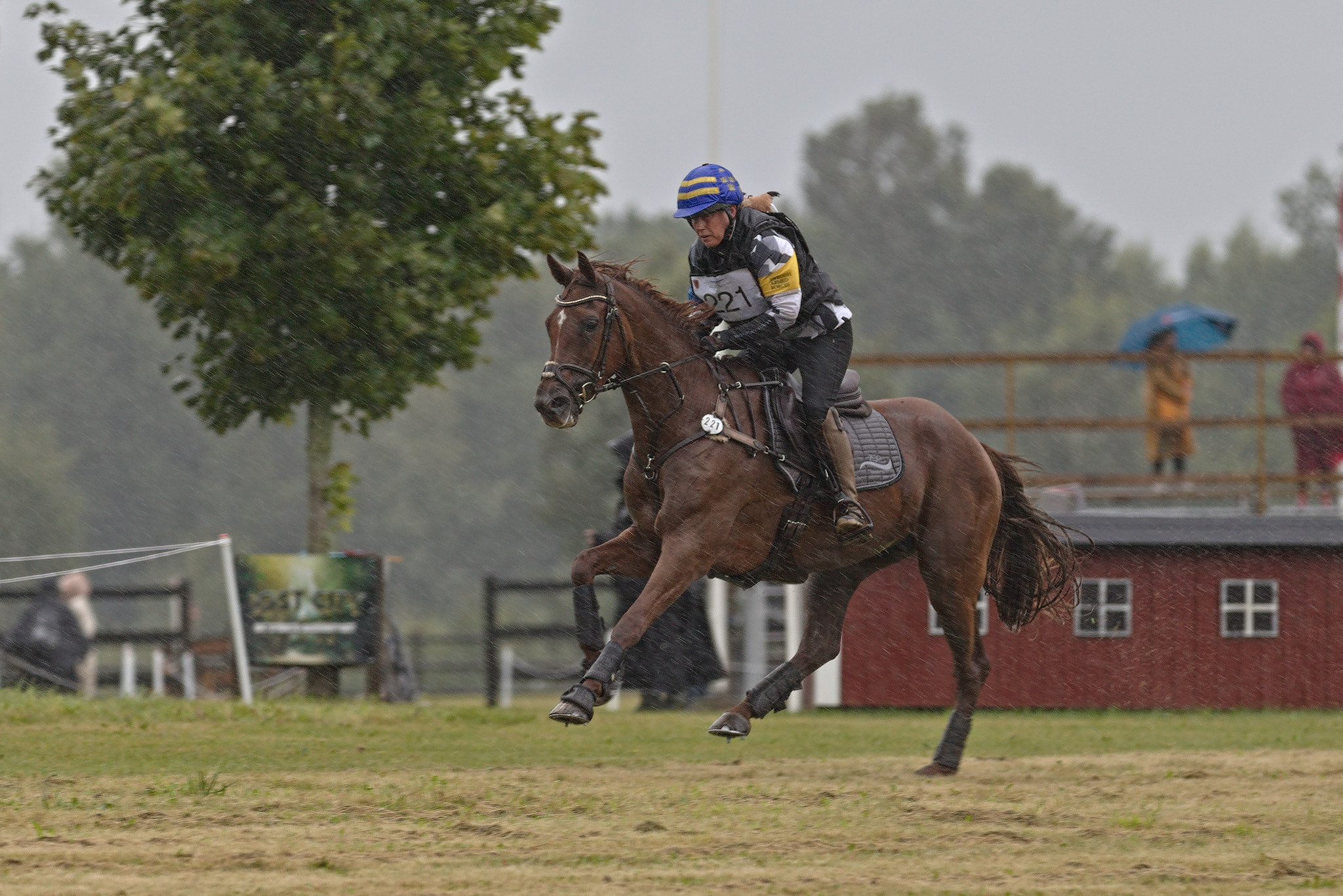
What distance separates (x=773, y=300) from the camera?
967 cm

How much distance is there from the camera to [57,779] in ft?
30.4

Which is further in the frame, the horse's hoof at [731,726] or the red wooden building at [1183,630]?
the red wooden building at [1183,630]

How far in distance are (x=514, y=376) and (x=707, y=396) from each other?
6753 cm

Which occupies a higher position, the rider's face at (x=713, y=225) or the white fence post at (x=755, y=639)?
the rider's face at (x=713, y=225)

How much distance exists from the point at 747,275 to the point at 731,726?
239cm

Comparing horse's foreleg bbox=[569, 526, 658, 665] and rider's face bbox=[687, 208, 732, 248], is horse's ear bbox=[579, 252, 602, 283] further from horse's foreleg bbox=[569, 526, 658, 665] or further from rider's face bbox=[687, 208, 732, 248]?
horse's foreleg bbox=[569, 526, 658, 665]

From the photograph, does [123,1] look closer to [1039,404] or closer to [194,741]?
[194,741]

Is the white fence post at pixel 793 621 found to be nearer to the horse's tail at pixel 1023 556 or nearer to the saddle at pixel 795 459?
the horse's tail at pixel 1023 556

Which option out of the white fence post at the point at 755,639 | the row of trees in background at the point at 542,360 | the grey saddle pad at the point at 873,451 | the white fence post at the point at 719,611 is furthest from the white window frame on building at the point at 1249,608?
the row of trees in background at the point at 542,360

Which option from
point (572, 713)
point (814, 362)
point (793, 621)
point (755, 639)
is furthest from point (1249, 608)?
point (572, 713)

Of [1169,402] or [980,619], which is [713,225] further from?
[1169,402]

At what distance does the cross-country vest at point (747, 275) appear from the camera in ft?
31.9

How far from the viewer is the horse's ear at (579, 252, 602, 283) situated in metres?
9.36

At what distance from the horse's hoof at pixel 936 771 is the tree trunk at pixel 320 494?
7261mm
